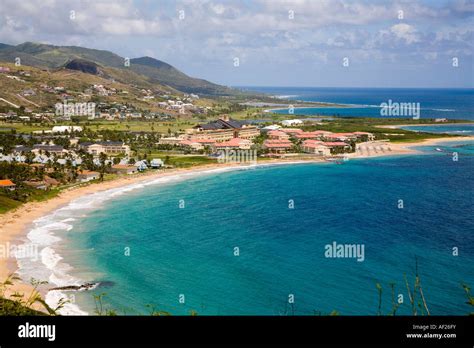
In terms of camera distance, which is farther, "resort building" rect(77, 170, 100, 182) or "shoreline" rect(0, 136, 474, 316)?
"resort building" rect(77, 170, 100, 182)

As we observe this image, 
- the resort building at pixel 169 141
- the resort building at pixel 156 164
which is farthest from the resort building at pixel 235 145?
the resort building at pixel 156 164

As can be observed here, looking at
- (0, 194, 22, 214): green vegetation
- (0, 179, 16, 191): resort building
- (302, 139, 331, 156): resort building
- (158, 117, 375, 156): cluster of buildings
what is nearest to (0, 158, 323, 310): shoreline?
(0, 194, 22, 214): green vegetation

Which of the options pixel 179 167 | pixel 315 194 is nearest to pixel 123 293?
pixel 315 194

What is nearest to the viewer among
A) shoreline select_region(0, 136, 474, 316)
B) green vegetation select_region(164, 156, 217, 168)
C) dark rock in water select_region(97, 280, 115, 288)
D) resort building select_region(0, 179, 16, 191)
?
dark rock in water select_region(97, 280, 115, 288)
